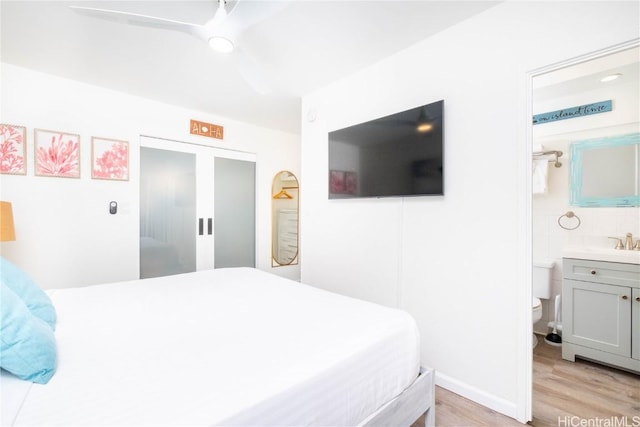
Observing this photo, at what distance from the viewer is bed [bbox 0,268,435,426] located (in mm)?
770

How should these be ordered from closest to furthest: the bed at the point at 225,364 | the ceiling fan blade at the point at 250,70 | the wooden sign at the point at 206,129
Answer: the bed at the point at 225,364, the ceiling fan blade at the point at 250,70, the wooden sign at the point at 206,129

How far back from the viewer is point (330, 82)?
9.09 ft

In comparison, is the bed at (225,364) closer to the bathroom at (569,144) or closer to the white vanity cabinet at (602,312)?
the white vanity cabinet at (602,312)

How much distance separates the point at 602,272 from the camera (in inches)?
85.1

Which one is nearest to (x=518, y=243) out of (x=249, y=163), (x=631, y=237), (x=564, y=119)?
(x=631, y=237)

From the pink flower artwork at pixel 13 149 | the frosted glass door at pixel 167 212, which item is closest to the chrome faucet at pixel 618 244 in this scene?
the frosted glass door at pixel 167 212

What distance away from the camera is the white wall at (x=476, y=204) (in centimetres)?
160

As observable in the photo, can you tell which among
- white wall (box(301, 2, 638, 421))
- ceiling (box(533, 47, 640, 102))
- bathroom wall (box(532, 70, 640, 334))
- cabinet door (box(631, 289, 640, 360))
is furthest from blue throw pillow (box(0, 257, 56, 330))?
bathroom wall (box(532, 70, 640, 334))

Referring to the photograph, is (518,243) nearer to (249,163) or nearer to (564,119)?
(564,119)

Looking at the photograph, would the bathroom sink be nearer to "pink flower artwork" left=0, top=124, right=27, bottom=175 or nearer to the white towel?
the white towel

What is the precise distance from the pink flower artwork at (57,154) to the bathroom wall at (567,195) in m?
4.57

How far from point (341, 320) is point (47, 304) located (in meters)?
1.38

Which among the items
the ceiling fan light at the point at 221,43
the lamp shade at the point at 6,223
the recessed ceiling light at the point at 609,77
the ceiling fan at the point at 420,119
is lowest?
the lamp shade at the point at 6,223

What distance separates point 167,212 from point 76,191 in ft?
2.72
